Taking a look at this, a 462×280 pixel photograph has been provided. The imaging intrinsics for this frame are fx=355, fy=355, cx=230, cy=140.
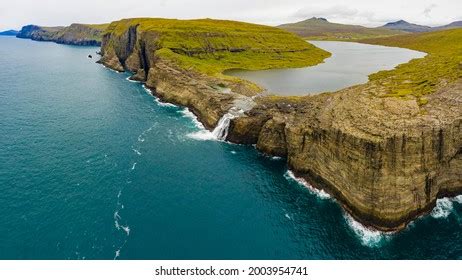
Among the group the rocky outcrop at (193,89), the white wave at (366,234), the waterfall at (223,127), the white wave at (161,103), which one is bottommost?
the white wave at (366,234)

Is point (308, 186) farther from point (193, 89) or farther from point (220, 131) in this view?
point (193, 89)

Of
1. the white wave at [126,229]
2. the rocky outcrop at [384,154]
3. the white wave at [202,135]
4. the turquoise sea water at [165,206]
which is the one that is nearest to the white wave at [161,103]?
the turquoise sea water at [165,206]

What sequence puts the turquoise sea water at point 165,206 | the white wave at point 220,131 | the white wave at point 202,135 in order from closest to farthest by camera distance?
the turquoise sea water at point 165,206 → the white wave at point 220,131 → the white wave at point 202,135

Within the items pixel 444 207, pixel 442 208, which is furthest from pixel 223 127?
pixel 444 207

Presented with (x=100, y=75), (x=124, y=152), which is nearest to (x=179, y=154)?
(x=124, y=152)

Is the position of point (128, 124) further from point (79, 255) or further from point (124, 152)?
point (79, 255)

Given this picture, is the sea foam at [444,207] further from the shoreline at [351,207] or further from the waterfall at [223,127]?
the waterfall at [223,127]
